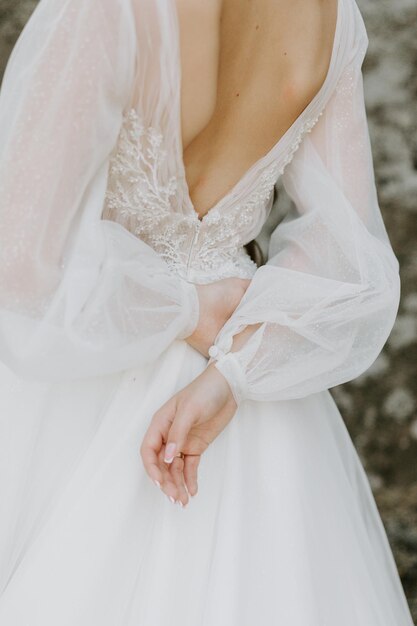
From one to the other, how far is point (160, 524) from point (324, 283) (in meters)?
0.30

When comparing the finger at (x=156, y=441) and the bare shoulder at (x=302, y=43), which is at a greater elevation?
the bare shoulder at (x=302, y=43)

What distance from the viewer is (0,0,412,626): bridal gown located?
80cm

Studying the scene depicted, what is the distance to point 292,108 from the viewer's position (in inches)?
38.1

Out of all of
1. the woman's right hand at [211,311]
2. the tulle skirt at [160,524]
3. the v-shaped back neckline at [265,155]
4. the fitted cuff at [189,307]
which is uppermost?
the v-shaped back neckline at [265,155]

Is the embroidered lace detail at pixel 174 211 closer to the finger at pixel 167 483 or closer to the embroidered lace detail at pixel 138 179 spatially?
the embroidered lace detail at pixel 138 179

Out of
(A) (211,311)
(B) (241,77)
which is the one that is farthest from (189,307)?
(B) (241,77)

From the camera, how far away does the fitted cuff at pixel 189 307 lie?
903 millimetres

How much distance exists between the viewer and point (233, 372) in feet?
2.95

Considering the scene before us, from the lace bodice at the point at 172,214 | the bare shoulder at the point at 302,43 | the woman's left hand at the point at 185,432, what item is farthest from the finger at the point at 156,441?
the bare shoulder at the point at 302,43

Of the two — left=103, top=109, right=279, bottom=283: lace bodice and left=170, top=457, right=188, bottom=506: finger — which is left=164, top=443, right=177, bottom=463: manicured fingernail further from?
left=103, top=109, right=279, bottom=283: lace bodice

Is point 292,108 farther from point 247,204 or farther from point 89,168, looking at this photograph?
point 89,168

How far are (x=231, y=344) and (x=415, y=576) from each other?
125cm

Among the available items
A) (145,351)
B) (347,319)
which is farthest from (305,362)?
(145,351)

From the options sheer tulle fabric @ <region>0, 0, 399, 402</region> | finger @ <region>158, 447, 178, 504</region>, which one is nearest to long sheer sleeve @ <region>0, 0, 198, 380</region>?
sheer tulle fabric @ <region>0, 0, 399, 402</region>
